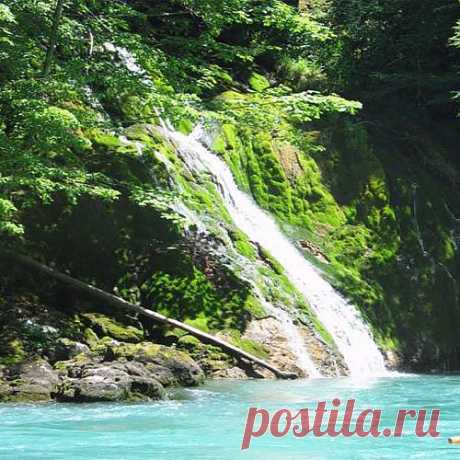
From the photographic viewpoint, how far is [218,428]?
24.7 ft

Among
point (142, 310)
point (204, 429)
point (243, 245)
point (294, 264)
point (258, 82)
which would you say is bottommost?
point (204, 429)

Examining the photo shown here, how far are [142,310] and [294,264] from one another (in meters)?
3.78

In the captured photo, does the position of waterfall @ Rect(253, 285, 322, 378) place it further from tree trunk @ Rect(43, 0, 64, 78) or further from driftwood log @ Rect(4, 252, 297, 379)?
tree trunk @ Rect(43, 0, 64, 78)

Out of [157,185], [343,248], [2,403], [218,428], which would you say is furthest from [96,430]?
[343,248]

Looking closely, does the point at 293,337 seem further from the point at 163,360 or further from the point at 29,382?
the point at 29,382

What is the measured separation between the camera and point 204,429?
748 centimetres

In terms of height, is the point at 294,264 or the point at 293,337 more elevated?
the point at 294,264

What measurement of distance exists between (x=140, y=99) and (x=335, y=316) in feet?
16.5

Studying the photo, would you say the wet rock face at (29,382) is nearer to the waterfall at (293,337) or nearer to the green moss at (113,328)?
the green moss at (113,328)

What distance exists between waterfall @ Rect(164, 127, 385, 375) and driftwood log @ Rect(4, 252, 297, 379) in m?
1.95

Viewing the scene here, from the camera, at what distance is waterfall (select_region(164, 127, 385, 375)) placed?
13656mm

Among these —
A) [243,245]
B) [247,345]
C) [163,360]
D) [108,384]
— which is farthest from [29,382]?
[243,245]

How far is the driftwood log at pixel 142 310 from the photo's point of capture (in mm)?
11633

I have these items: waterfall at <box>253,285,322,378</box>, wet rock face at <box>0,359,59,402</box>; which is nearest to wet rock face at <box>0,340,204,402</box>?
wet rock face at <box>0,359,59,402</box>
